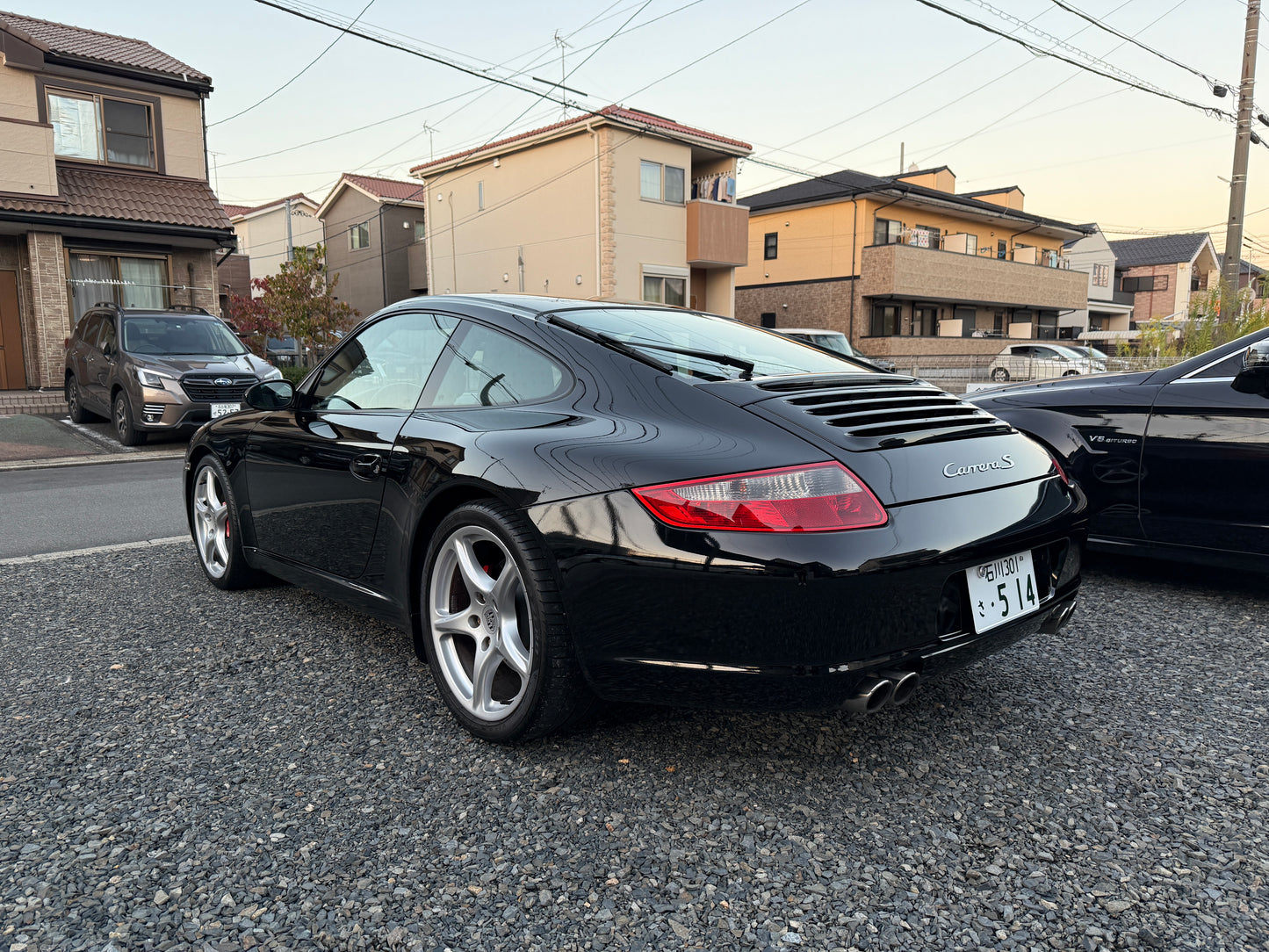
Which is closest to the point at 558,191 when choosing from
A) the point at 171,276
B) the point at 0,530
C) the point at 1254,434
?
the point at 171,276

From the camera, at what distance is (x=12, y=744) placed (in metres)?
2.55

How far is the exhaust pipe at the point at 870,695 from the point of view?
2084mm

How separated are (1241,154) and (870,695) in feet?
54.2

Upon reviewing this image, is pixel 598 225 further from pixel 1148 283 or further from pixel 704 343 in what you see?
pixel 1148 283

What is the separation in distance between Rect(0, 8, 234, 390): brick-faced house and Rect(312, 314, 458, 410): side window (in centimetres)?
1549

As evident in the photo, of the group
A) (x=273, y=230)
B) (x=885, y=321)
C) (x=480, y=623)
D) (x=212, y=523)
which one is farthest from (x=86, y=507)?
(x=273, y=230)

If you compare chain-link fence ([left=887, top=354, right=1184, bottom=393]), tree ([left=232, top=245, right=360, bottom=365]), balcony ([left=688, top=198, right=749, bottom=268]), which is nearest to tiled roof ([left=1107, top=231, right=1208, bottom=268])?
chain-link fence ([left=887, top=354, right=1184, bottom=393])

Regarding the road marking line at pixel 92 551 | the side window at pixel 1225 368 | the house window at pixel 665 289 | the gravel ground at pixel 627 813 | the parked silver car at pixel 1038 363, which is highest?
the house window at pixel 665 289

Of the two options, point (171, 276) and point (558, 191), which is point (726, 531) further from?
point (558, 191)

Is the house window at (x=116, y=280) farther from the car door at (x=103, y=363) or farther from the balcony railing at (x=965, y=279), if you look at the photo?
the balcony railing at (x=965, y=279)

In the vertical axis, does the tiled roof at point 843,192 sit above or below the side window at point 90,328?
above

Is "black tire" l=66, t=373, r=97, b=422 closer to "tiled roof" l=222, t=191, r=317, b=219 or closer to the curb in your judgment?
the curb

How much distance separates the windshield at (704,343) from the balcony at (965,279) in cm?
3116

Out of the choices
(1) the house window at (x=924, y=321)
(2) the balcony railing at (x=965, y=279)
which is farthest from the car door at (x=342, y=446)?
(1) the house window at (x=924, y=321)
